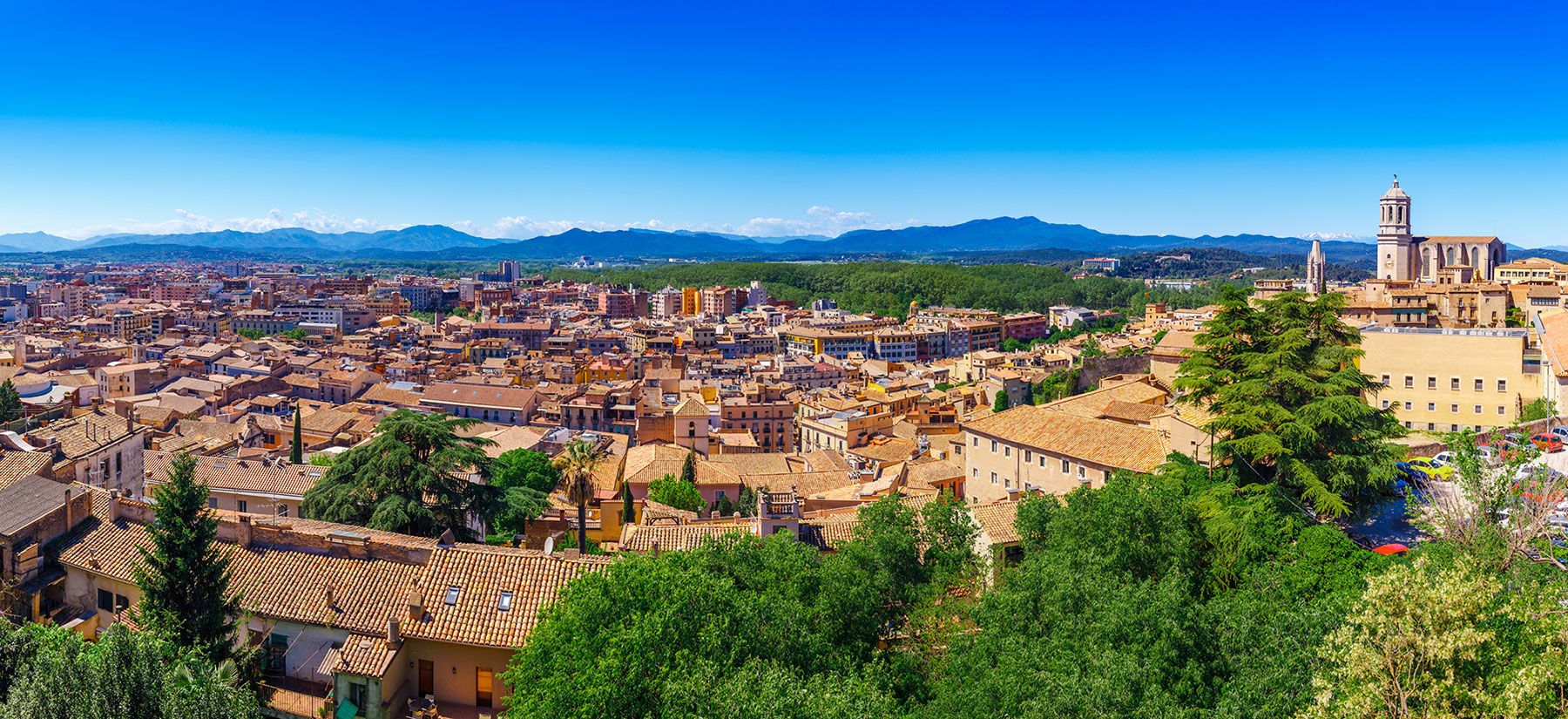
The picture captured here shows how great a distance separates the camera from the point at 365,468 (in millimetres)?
25750

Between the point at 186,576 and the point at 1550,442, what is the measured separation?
2994 centimetres

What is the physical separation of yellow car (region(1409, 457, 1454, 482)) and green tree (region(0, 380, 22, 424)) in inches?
1978

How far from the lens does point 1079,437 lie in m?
33.2

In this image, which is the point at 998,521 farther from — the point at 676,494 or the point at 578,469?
the point at 676,494

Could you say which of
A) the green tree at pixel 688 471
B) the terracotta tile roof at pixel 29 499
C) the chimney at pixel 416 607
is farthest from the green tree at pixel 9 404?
the chimney at pixel 416 607

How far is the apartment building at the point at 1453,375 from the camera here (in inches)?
1459

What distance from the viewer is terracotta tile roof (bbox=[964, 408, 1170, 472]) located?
3094 centimetres

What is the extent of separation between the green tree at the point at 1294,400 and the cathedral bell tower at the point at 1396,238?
7639 cm

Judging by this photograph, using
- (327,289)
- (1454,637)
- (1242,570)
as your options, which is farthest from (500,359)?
(327,289)

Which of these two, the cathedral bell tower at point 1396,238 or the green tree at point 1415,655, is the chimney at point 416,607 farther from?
the cathedral bell tower at point 1396,238

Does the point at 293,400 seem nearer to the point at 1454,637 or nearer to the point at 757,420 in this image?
the point at 757,420

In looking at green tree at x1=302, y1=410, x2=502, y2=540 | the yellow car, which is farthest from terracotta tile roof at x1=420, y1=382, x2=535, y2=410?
the yellow car

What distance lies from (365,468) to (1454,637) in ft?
72.9

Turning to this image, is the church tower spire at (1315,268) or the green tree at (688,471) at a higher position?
the church tower spire at (1315,268)
